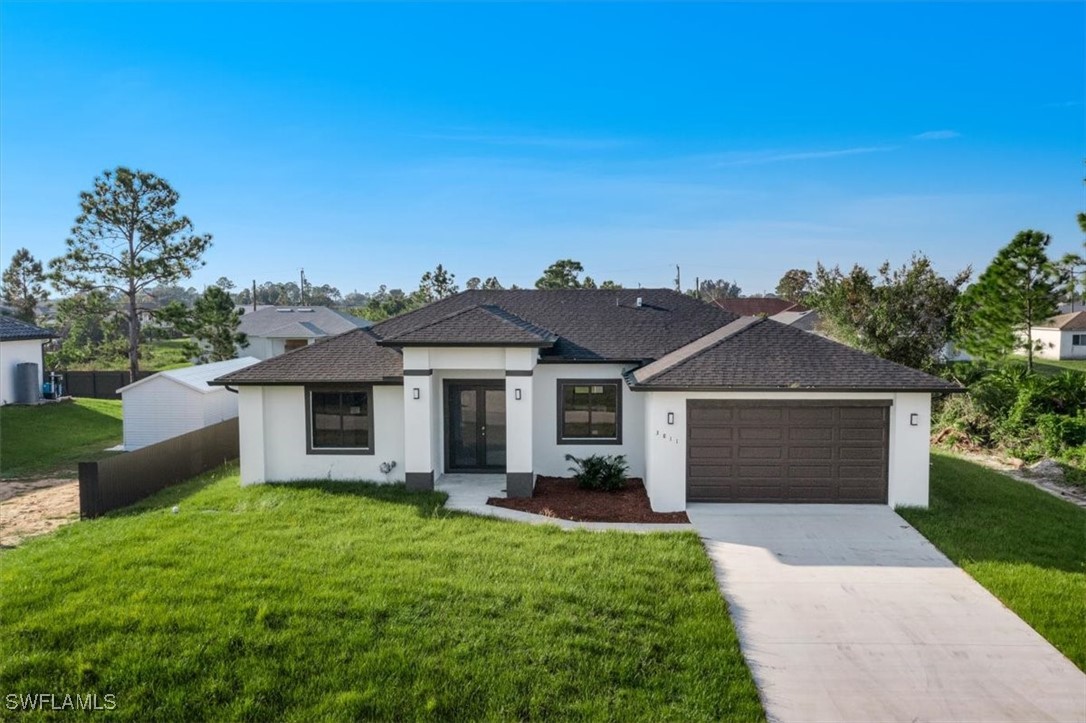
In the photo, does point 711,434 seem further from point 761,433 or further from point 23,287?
point 23,287

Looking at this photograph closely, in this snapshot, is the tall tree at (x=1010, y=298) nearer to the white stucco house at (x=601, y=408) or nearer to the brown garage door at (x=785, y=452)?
the white stucco house at (x=601, y=408)

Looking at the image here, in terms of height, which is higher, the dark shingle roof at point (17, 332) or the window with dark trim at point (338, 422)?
the dark shingle roof at point (17, 332)

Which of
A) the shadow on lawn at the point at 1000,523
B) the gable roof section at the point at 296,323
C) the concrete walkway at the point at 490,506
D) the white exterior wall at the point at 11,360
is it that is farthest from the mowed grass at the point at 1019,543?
the gable roof section at the point at 296,323

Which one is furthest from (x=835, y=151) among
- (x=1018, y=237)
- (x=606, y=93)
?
(x=1018, y=237)

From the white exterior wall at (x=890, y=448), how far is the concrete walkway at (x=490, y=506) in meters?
1.09

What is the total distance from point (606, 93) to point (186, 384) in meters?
14.7

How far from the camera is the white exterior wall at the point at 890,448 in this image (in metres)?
11.5

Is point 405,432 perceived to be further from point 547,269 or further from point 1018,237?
point 547,269

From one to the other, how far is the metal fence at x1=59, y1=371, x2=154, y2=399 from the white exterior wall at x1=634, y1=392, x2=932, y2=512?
91.7 ft

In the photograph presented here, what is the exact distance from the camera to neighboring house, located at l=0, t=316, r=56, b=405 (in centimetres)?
2470

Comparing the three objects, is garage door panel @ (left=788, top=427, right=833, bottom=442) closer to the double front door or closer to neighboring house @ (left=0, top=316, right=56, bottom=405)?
the double front door

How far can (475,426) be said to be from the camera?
14117mm

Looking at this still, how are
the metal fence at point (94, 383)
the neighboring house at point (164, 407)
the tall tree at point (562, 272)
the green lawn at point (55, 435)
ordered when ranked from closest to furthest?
the green lawn at point (55, 435) → the neighboring house at point (164, 407) → the metal fence at point (94, 383) → the tall tree at point (562, 272)

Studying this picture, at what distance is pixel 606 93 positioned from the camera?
16172mm
